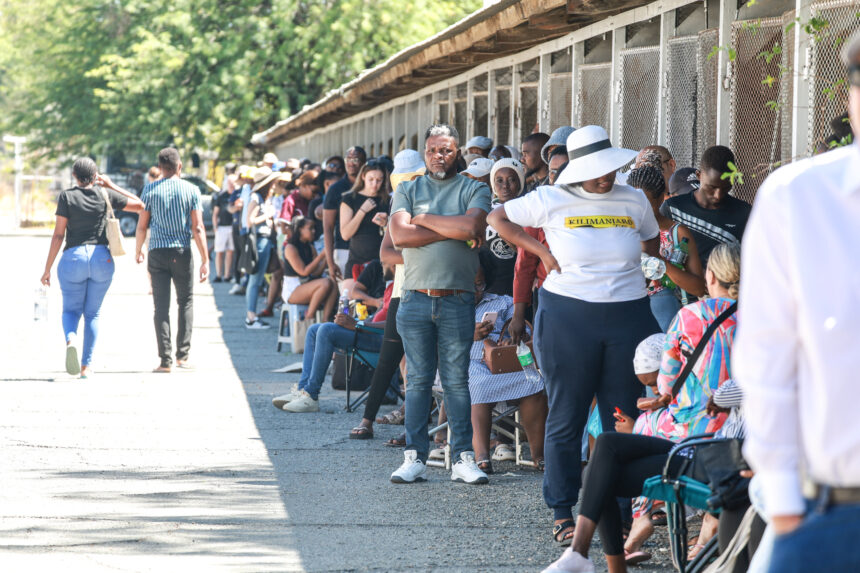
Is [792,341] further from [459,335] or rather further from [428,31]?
[428,31]

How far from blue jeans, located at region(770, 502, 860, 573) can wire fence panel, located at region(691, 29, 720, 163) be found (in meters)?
6.91

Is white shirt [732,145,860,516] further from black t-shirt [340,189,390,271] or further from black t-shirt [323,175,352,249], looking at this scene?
black t-shirt [323,175,352,249]

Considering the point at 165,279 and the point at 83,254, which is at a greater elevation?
the point at 83,254

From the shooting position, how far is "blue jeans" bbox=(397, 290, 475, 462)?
7531 mm

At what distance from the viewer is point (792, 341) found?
2580mm

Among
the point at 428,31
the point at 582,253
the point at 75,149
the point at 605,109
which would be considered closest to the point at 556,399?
the point at 582,253

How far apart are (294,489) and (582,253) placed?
2305 mm

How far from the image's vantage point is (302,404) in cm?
1034

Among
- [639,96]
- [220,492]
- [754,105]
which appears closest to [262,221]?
[639,96]

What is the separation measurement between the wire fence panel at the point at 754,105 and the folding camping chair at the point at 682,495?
11.7 ft

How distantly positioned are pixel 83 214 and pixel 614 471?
308 inches

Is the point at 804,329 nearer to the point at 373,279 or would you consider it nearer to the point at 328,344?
the point at 328,344

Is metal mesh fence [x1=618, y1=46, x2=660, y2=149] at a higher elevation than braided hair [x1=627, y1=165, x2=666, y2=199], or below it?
higher

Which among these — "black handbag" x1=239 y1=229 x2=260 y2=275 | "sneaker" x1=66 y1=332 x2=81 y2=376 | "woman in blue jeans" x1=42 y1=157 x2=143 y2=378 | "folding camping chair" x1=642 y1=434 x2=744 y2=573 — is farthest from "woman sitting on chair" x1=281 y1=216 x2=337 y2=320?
"folding camping chair" x1=642 y1=434 x2=744 y2=573
